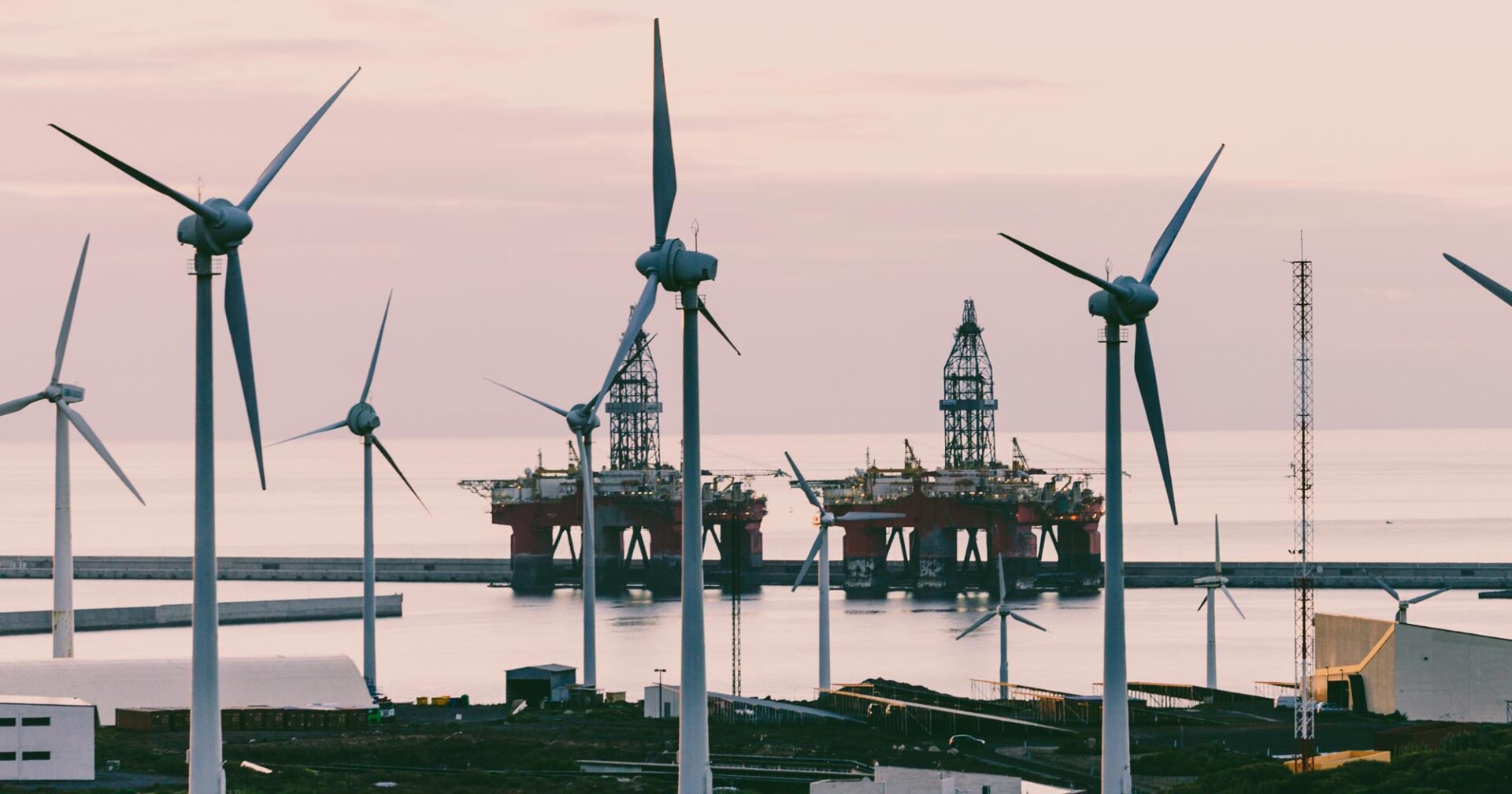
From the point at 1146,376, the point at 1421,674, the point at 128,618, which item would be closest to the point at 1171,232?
the point at 1146,376

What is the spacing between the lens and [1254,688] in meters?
134

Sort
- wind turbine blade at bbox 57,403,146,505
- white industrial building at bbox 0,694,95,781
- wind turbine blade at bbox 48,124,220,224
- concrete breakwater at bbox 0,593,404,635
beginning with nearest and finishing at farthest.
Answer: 1. wind turbine blade at bbox 48,124,220,224
2. white industrial building at bbox 0,694,95,781
3. wind turbine blade at bbox 57,403,146,505
4. concrete breakwater at bbox 0,593,404,635

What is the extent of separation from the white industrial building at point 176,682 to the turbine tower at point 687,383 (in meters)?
50.1

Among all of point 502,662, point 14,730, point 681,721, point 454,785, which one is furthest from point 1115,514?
point 502,662

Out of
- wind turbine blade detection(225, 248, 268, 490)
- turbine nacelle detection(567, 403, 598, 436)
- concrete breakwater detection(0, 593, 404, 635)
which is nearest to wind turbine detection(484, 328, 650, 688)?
turbine nacelle detection(567, 403, 598, 436)

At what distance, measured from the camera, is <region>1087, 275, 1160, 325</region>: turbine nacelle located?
5769 cm

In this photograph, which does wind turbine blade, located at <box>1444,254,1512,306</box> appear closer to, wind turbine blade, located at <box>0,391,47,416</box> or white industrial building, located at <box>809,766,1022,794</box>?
white industrial building, located at <box>809,766,1022,794</box>

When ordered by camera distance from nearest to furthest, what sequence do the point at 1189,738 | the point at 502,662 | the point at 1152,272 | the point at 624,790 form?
the point at 1152,272, the point at 624,790, the point at 1189,738, the point at 502,662

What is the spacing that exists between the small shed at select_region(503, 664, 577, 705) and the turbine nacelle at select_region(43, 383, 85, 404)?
27942 mm

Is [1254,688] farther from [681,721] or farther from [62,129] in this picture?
[62,129]

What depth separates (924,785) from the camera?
65062mm

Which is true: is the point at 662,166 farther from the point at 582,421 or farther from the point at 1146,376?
the point at 582,421

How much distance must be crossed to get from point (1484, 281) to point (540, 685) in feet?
230

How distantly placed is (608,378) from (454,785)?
27250 millimetres
